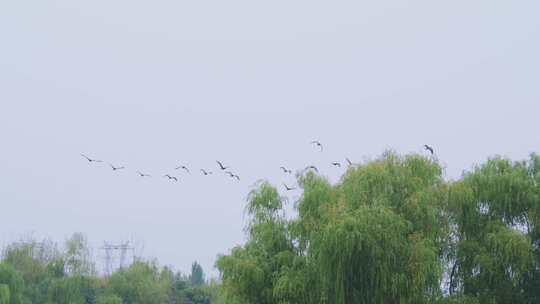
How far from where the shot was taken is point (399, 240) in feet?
51.6

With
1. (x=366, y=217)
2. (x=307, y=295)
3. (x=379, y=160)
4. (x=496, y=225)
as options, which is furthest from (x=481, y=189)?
(x=307, y=295)

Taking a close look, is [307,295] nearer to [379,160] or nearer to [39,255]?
[379,160]

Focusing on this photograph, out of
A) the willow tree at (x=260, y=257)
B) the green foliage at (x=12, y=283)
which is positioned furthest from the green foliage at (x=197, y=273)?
the willow tree at (x=260, y=257)

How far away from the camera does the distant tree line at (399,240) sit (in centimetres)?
1566

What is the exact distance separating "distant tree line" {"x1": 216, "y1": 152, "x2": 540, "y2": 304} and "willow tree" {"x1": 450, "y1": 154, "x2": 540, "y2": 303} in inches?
0.9

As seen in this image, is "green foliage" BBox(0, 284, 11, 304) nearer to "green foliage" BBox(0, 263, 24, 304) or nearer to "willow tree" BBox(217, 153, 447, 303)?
"green foliage" BBox(0, 263, 24, 304)

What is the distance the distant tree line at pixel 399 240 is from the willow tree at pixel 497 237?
23 mm

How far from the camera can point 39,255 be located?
4025 centimetres

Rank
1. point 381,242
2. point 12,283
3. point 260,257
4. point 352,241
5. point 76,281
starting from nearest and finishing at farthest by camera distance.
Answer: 1. point 352,241
2. point 381,242
3. point 260,257
4. point 12,283
5. point 76,281

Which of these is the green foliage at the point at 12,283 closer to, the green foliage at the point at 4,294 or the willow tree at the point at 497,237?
the green foliage at the point at 4,294

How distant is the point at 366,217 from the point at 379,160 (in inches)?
107

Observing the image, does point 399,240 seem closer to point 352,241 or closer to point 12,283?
point 352,241

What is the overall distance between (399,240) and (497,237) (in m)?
2.62

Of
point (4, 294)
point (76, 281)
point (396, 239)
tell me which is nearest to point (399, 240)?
point (396, 239)
